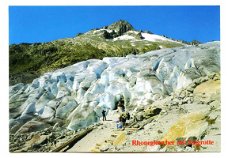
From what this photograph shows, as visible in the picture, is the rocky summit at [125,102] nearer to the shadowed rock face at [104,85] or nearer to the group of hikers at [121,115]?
the shadowed rock face at [104,85]

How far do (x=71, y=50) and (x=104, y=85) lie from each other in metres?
4.80

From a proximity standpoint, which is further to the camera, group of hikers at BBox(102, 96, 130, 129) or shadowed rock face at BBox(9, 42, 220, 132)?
shadowed rock face at BBox(9, 42, 220, 132)

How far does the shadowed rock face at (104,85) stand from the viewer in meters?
23.5

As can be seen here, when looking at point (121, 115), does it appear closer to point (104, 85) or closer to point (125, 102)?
point (125, 102)

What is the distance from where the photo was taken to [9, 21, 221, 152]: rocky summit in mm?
21547

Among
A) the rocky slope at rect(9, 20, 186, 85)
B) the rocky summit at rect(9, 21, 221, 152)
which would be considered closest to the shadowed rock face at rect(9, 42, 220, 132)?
the rocky summit at rect(9, 21, 221, 152)

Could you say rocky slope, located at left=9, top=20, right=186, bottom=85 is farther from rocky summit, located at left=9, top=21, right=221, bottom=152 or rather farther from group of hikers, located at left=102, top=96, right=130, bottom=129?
group of hikers, located at left=102, top=96, right=130, bottom=129

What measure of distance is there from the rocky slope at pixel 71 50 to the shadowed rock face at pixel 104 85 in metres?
0.64

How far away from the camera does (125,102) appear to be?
23.9 metres

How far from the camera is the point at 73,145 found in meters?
21.9

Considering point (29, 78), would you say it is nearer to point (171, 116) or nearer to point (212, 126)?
point (171, 116)

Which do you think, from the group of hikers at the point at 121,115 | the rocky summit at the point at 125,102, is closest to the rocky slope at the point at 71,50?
the rocky summit at the point at 125,102
